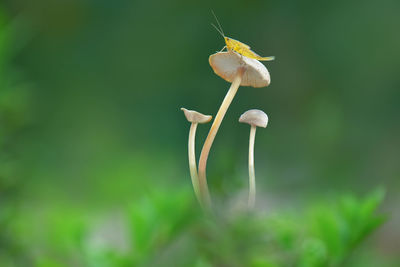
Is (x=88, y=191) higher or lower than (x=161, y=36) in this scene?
A: lower

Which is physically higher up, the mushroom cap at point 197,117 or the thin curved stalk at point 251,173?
the mushroom cap at point 197,117

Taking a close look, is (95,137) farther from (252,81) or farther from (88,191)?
(252,81)

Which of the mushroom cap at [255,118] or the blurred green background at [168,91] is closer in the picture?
the mushroom cap at [255,118]

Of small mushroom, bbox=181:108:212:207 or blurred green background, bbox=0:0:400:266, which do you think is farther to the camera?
blurred green background, bbox=0:0:400:266

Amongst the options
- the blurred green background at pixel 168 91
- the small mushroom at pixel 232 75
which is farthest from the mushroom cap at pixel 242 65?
the blurred green background at pixel 168 91

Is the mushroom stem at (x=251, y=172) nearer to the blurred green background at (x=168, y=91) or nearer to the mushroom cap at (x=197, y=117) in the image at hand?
the mushroom cap at (x=197, y=117)

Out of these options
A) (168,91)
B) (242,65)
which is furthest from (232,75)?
(168,91)

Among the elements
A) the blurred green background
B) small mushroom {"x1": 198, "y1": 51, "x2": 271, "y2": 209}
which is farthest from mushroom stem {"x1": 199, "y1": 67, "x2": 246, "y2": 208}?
the blurred green background

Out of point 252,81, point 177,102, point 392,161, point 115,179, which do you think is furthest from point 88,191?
point 252,81

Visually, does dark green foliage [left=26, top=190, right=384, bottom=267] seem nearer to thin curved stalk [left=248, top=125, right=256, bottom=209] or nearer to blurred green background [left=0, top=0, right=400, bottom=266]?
thin curved stalk [left=248, top=125, right=256, bottom=209]
